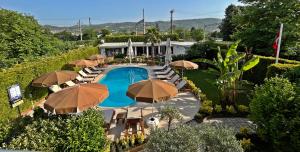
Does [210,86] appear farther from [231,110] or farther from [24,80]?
[24,80]

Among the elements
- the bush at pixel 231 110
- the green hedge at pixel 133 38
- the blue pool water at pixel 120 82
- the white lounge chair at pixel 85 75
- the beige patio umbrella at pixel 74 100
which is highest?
the green hedge at pixel 133 38

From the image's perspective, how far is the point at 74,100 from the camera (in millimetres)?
10859

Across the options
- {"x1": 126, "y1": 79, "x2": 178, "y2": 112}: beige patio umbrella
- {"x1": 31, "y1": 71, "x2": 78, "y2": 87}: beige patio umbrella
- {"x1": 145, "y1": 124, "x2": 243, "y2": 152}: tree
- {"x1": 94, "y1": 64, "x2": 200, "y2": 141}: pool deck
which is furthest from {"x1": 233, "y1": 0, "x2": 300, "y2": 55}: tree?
{"x1": 31, "y1": 71, "x2": 78, "y2": 87}: beige patio umbrella

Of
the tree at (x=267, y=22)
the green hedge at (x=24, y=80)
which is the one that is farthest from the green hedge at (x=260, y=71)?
the green hedge at (x=24, y=80)

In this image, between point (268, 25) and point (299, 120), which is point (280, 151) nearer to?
point (299, 120)

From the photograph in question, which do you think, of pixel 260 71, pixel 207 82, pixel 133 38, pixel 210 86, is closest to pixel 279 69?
pixel 260 71

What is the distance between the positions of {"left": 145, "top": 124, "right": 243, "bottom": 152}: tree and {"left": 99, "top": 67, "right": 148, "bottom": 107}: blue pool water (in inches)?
452

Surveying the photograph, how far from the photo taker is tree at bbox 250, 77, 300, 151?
8.15 metres

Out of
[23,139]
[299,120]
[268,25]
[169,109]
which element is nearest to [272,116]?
[299,120]

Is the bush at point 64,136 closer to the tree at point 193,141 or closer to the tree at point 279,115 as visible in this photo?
the tree at point 193,141

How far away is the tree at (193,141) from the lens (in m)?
6.09

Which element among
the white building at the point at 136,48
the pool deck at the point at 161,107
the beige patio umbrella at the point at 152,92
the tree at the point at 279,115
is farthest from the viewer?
the white building at the point at 136,48

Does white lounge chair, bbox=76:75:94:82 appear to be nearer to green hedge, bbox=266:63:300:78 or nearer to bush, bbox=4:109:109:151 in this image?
bush, bbox=4:109:109:151

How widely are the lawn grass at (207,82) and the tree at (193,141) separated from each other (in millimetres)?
9127
